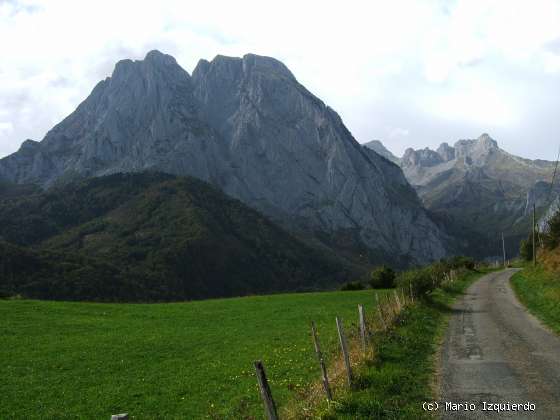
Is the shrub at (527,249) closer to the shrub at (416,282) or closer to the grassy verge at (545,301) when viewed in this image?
the grassy verge at (545,301)

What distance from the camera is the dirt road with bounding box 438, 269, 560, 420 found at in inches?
586

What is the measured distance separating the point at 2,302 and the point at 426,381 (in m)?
45.8

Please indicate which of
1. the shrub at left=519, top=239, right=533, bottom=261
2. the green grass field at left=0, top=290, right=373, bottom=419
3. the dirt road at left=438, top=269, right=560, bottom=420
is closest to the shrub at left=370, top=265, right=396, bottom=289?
the green grass field at left=0, top=290, right=373, bottom=419

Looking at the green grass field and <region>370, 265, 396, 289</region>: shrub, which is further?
<region>370, 265, 396, 289</region>: shrub

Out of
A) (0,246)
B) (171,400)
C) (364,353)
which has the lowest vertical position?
(171,400)

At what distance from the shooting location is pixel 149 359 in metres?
28.4

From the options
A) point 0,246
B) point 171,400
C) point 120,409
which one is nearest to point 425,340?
point 171,400

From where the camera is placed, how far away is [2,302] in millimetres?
49469

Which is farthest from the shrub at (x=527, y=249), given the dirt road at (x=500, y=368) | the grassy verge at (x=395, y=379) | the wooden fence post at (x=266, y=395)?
the wooden fence post at (x=266, y=395)

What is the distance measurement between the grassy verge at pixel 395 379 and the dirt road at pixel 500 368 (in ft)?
2.47

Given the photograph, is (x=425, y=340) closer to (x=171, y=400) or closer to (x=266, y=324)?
(x=171, y=400)

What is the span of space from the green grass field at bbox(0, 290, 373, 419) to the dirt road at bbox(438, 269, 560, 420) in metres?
6.31

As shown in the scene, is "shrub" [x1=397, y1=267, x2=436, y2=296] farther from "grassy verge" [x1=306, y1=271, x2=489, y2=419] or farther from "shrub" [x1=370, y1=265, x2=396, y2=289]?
"shrub" [x1=370, y1=265, x2=396, y2=289]

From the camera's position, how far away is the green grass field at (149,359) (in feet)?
65.0
